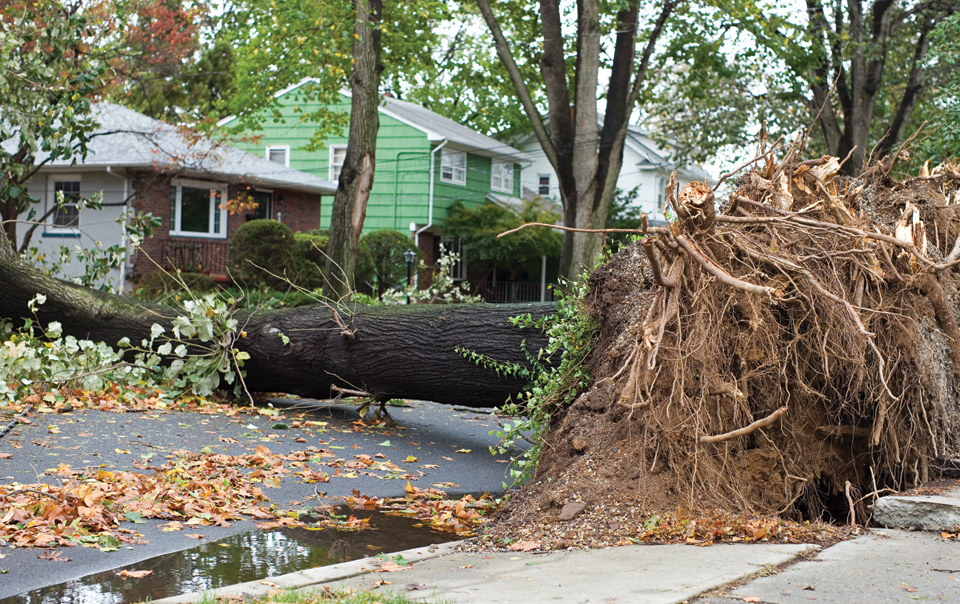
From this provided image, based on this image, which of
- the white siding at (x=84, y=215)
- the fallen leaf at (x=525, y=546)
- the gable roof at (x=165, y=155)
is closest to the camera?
the fallen leaf at (x=525, y=546)

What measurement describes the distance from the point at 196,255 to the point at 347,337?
54.7 feet

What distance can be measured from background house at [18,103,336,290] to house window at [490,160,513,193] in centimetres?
1063

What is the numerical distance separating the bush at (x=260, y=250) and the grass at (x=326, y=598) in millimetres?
18594

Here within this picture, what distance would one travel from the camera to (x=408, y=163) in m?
31.2

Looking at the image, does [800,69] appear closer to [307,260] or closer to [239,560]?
[307,260]

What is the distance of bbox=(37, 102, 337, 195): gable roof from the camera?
850 inches

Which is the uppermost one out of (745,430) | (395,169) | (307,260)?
(395,169)

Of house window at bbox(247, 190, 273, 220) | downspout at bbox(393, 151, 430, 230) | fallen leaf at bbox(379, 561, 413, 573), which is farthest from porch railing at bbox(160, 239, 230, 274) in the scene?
fallen leaf at bbox(379, 561, 413, 573)

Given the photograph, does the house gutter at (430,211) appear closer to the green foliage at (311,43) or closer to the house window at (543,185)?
the green foliage at (311,43)

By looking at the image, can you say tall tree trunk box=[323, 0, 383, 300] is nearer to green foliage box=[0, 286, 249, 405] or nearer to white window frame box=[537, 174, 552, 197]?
green foliage box=[0, 286, 249, 405]

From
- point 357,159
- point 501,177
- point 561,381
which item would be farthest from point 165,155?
point 561,381

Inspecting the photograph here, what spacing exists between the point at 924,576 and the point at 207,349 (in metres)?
7.74

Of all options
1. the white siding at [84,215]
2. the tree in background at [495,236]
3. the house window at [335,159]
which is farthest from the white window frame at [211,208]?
the tree in background at [495,236]

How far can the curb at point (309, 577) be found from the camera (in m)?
3.93
